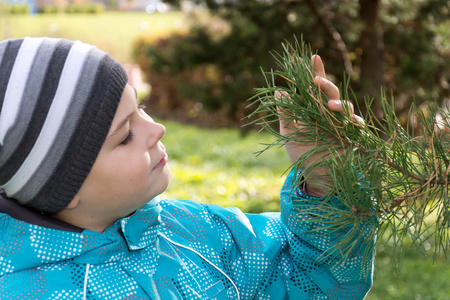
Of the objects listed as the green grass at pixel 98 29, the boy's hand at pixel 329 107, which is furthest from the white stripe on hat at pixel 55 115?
the green grass at pixel 98 29

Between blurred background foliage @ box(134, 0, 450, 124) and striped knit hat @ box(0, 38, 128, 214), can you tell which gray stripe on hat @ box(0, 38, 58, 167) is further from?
blurred background foliage @ box(134, 0, 450, 124)

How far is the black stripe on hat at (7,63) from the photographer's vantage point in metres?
1.19

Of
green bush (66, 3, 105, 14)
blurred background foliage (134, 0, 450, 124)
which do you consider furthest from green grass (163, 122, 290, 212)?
green bush (66, 3, 105, 14)

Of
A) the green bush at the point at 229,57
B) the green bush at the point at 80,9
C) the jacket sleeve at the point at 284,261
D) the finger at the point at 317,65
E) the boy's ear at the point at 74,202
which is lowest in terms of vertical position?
the green bush at the point at 80,9

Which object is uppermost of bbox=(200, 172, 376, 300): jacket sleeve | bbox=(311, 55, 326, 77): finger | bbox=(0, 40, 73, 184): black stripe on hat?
bbox=(311, 55, 326, 77): finger

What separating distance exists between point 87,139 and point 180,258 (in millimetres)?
364

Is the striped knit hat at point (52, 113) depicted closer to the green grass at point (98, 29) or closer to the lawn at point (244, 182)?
the lawn at point (244, 182)

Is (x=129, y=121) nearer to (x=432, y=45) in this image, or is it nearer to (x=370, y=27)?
(x=370, y=27)

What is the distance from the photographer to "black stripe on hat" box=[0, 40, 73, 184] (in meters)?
1.19

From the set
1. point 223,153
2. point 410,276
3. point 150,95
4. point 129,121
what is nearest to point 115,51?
point 150,95

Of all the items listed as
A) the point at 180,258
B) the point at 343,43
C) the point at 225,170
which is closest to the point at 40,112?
the point at 180,258

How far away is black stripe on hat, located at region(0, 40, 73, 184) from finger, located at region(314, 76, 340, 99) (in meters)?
0.53

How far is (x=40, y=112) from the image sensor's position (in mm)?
1191

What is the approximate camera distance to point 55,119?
1199mm
